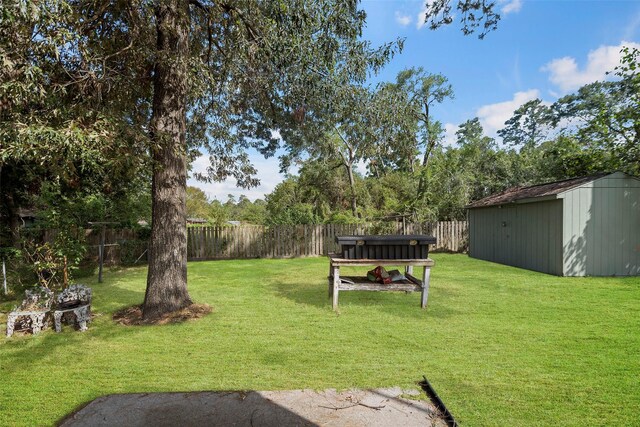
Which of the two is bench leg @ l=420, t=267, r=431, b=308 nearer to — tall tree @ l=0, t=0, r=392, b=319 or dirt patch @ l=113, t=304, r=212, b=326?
dirt patch @ l=113, t=304, r=212, b=326

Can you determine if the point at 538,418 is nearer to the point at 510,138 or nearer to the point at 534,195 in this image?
the point at 534,195

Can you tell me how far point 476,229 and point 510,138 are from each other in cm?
5362

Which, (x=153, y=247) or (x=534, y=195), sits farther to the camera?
(x=534, y=195)

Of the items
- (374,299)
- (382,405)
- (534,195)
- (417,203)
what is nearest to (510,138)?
(417,203)

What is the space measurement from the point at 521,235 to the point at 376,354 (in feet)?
31.7

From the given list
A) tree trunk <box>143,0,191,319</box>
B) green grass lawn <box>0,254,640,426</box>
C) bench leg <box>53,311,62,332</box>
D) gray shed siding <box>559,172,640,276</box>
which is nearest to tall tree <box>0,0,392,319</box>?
tree trunk <box>143,0,191,319</box>

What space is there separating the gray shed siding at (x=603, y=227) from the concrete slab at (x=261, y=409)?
8969mm

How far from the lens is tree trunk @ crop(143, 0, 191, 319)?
5.54m

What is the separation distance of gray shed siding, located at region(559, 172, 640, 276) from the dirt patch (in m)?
9.42

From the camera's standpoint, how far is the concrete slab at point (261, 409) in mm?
2521

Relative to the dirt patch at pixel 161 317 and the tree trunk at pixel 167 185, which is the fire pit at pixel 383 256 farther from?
the tree trunk at pixel 167 185

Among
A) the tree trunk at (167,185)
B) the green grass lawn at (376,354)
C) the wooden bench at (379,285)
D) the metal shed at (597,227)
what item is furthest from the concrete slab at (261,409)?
the metal shed at (597,227)

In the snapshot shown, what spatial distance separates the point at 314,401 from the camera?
111 inches

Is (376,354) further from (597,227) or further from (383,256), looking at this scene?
(597,227)
